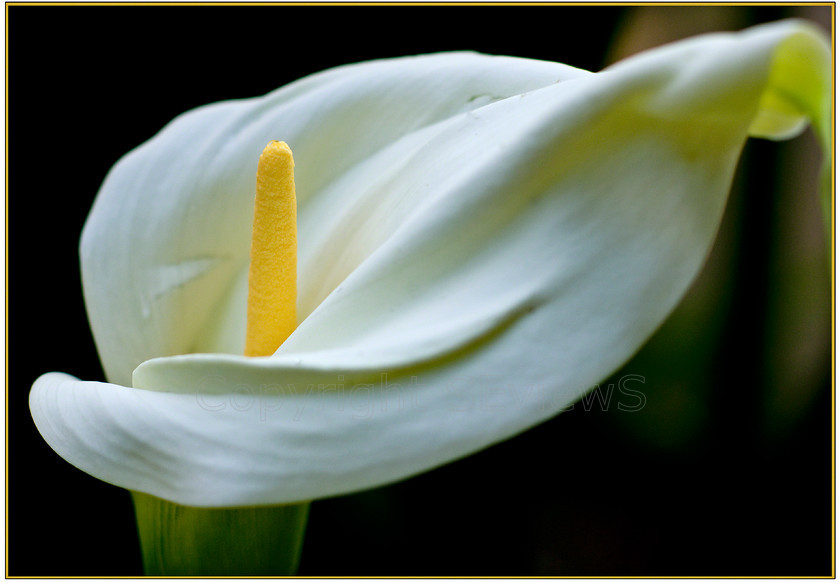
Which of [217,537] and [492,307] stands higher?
[492,307]

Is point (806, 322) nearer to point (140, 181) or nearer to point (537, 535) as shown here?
point (537, 535)

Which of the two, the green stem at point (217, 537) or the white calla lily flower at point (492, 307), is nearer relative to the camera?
the white calla lily flower at point (492, 307)

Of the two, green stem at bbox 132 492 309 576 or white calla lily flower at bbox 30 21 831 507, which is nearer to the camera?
white calla lily flower at bbox 30 21 831 507

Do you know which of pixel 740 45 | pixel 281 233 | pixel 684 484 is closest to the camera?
pixel 740 45

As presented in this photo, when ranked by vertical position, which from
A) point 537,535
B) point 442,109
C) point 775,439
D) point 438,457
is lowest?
point 537,535

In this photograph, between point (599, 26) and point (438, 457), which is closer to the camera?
point (438, 457)

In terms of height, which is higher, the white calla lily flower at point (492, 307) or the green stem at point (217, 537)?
the white calla lily flower at point (492, 307)

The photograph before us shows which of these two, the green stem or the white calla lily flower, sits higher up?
the white calla lily flower

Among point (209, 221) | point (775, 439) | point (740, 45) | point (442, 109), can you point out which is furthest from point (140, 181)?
point (775, 439)
